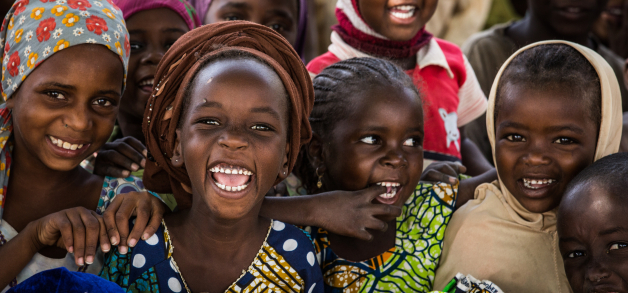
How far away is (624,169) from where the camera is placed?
2.31 metres

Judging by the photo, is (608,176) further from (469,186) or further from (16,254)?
(16,254)

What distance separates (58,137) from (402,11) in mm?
1911

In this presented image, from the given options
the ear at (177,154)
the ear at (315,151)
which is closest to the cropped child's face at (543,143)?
the ear at (315,151)

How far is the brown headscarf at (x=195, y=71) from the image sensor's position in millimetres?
2309

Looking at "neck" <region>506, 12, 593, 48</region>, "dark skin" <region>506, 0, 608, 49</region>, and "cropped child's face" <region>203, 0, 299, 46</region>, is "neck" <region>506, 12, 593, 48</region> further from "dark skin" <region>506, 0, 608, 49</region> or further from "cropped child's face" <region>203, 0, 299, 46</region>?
"cropped child's face" <region>203, 0, 299, 46</region>

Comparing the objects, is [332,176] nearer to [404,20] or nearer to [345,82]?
[345,82]

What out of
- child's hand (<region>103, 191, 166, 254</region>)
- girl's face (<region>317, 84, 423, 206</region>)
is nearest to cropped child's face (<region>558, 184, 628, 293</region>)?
girl's face (<region>317, 84, 423, 206</region>)

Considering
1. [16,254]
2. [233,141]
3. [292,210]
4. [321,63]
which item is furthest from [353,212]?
[16,254]

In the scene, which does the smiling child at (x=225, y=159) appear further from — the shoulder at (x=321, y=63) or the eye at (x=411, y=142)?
the shoulder at (x=321, y=63)

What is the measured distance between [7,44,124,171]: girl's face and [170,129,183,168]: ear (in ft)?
1.27

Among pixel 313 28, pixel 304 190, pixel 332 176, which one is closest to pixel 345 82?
pixel 332 176

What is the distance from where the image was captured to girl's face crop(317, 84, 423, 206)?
260cm

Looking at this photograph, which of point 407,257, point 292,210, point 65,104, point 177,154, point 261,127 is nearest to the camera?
point 261,127

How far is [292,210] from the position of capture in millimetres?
2549
